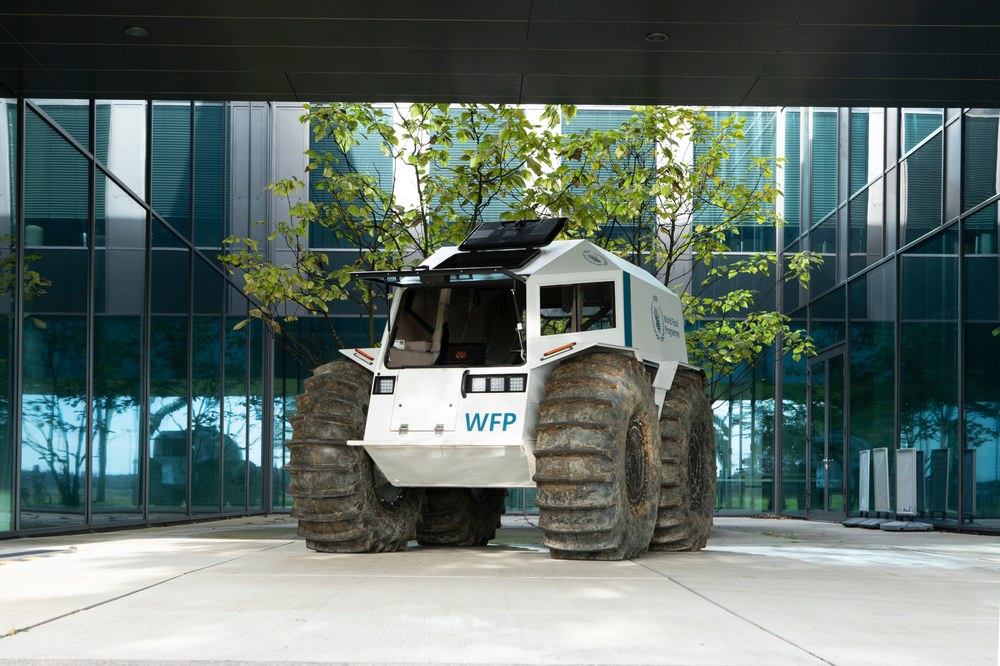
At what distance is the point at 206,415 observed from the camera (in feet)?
65.4

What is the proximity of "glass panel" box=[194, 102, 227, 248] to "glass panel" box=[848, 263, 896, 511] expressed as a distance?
38.3 feet

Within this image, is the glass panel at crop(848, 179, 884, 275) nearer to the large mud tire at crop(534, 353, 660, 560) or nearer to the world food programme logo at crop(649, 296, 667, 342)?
the world food programme logo at crop(649, 296, 667, 342)

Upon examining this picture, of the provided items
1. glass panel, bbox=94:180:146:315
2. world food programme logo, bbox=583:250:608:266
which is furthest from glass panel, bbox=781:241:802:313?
world food programme logo, bbox=583:250:608:266

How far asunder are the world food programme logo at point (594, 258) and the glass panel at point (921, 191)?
9.68 m

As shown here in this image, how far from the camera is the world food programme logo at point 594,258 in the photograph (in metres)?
10.7

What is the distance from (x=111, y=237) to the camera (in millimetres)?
15328

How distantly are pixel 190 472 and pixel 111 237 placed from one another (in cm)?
→ 494

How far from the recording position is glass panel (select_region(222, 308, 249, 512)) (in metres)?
21.5

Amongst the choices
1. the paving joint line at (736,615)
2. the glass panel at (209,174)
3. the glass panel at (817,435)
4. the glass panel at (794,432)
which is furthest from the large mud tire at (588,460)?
the glass panel at (794,432)

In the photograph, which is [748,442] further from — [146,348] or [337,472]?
[337,472]

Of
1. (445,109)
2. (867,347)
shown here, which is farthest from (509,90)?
(867,347)

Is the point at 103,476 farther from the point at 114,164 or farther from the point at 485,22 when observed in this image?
the point at 485,22

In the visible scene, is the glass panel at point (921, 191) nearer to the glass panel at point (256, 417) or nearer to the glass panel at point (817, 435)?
the glass panel at point (817, 435)

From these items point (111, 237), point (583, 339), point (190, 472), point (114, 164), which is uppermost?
point (114, 164)
